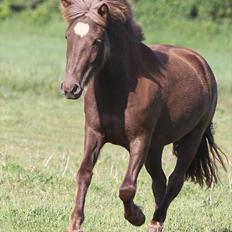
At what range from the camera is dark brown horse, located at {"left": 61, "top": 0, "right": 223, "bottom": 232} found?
23.8 ft

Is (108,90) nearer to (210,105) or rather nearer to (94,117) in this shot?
(94,117)

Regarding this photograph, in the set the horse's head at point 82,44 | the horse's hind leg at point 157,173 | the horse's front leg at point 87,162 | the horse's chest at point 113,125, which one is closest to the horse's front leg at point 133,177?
the horse's chest at point 113,125

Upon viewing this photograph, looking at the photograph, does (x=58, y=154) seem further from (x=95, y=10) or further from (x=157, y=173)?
(x=95, y=10)

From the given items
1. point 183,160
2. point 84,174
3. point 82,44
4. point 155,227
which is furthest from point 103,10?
point 183,160

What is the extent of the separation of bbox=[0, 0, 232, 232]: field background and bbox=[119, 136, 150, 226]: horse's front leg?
64 cm

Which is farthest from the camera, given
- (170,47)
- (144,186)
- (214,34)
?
(214,34)

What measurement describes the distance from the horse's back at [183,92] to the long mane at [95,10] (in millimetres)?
876

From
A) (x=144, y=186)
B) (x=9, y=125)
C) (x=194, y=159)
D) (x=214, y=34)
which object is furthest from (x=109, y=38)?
(x=214, y=34)

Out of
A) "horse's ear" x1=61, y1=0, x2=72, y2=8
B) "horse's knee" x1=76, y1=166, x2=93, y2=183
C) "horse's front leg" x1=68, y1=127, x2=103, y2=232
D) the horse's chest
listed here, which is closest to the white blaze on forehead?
"horse's ear" x1=61, y1=0, x2=72, y2=8

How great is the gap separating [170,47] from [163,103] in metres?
1.37

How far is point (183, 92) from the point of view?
8.80 meters

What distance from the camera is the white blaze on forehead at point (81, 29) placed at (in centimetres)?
719

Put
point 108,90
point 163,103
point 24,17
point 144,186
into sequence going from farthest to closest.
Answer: point 24,17
point 144,186
point 163,103
point 108,90

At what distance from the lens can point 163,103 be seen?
27.4 ft
